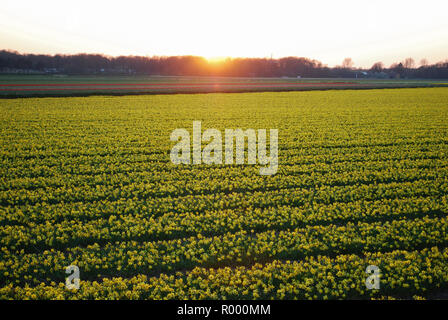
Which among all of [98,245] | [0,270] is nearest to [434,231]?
[98,245]

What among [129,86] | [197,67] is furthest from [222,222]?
[197,67]

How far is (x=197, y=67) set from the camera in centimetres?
13612

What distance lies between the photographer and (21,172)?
12.9 meters

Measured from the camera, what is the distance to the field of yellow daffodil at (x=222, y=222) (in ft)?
21.2

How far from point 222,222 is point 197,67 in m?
135

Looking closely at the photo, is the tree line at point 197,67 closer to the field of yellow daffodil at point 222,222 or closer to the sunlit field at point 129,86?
the sunlit field at point 129,86

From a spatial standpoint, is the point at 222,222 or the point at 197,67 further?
the point at 197,67

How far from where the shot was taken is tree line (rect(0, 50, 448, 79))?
127 m

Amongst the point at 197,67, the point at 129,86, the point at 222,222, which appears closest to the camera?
the point at 222,222

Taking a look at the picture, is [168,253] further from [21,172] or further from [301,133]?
[301,133]

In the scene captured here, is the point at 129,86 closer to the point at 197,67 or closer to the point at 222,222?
the point at 222,222

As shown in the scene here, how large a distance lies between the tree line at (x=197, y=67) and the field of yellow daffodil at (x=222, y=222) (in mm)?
121585

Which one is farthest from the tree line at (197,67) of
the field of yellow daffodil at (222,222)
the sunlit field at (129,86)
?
the field of yellow daffodil at (222,222)
